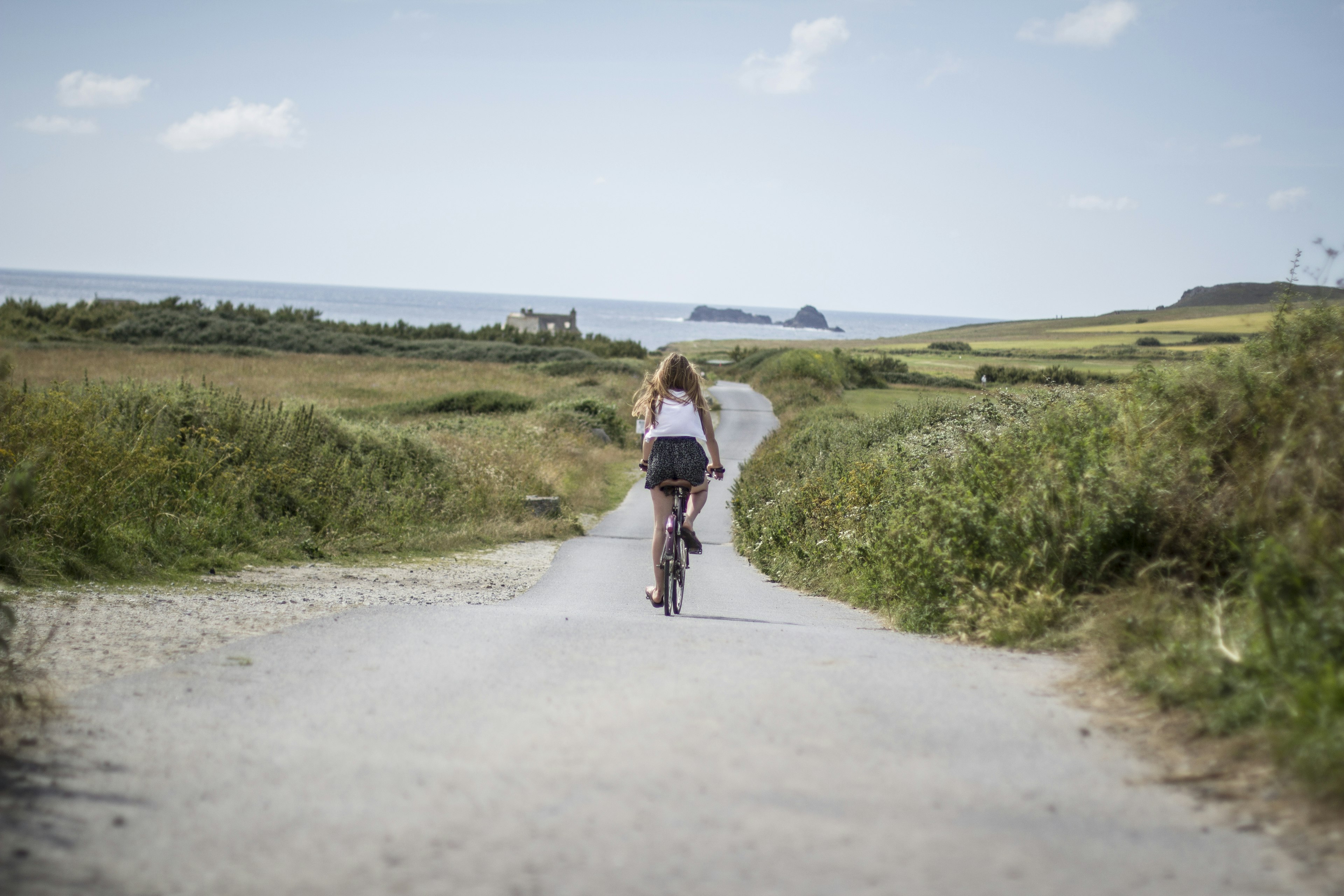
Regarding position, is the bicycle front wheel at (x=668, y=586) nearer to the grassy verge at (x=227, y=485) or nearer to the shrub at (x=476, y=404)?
the grassy verge at (x=227, y=485)

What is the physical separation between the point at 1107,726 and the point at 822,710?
1.16m

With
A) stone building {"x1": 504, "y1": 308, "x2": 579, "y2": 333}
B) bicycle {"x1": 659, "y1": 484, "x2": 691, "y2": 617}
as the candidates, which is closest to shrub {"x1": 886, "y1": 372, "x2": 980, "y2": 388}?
stone building {"x1": 504, "y1": 308, "x2": 579, "y2": 333}

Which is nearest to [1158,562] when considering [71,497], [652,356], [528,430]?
[71,497]

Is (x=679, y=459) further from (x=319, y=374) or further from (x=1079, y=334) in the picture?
(x=1079, y=334)

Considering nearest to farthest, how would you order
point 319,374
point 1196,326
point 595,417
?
1. point 1196,326
2. point 595,417
3. point 319,374

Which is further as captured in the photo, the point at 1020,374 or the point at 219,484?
the point at 1020,374

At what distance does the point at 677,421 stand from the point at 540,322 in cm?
11215

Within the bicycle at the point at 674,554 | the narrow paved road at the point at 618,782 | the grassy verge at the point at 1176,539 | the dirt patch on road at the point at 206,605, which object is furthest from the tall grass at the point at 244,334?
the narrow paved road at the point at 618,782

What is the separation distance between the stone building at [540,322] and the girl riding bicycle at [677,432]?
3769 inches

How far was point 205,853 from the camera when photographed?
2.95 metres

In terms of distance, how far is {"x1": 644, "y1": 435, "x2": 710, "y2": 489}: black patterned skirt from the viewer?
8406 millimetres

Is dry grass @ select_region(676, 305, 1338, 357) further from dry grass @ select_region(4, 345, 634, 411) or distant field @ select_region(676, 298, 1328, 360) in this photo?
dry grass @ select_region(4, 345, 634, 411)

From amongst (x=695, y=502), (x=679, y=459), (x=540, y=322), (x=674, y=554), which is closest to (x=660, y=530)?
(x=674, y=554)

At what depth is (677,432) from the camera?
8.35 meters
